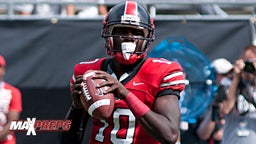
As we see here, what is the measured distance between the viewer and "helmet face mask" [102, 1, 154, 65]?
11.1 ft

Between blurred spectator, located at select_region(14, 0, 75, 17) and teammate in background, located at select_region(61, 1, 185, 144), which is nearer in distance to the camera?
teammate in background, located at select_region(61, 1, 185, 144)

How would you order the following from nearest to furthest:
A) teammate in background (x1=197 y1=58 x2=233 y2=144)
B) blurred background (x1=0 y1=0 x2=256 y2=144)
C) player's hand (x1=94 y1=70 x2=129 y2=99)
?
player's hand (x1=94 y1=70 x2=129 y2=99)
teammate in background (x1=197 y1=58 x2=233 y2=144)
blurred background (x1=0 y1=0 x2=256 y2=144)

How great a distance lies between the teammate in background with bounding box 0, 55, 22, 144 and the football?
235cm

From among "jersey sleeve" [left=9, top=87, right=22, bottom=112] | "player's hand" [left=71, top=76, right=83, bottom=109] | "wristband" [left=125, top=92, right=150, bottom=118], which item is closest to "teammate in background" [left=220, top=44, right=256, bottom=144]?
"jersey sleeve" [left=9, top=87, right=22, bottom=112]

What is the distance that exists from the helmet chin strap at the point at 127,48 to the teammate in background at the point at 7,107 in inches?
90.1

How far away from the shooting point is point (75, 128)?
11.8 ft

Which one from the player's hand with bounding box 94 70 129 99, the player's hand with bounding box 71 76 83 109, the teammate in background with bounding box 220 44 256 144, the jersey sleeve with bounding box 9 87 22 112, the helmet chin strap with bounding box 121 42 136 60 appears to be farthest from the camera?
the teammate in background with bounding box 220 44 256 144

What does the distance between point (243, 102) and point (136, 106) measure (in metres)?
2.94

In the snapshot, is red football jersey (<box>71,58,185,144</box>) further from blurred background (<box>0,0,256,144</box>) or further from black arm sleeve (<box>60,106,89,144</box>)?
blurred background (<box>0,0,256,144</box>)

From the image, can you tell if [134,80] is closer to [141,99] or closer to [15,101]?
[141,99]

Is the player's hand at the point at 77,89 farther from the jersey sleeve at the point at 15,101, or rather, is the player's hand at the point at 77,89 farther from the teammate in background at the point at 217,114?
the teammate in background at the point at 217,114

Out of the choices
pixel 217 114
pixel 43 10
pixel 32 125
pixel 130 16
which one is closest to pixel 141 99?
pixel 130 16

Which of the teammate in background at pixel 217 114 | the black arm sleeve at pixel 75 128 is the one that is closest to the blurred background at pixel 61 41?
the teammate in background at pixel 217 114

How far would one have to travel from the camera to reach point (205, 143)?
20.3 feet
